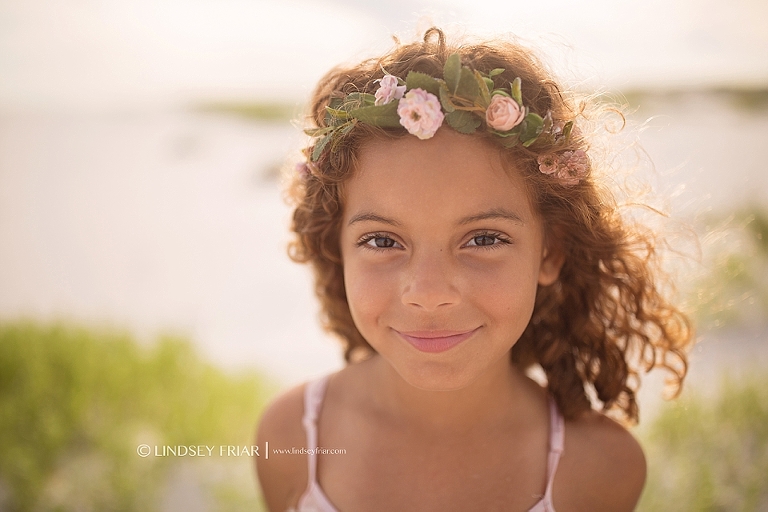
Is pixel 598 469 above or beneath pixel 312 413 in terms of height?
beneath

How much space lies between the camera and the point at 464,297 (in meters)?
1.62

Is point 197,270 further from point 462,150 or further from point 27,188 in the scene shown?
point 462,150

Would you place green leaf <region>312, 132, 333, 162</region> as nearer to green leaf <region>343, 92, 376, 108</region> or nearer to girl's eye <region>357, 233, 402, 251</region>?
green leaf <region>343, 92, 376, 108</region>

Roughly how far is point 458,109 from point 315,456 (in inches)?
44.0

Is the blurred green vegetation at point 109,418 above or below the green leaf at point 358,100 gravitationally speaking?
below

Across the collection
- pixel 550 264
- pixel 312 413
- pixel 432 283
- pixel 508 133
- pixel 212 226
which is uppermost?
pixel 212 226

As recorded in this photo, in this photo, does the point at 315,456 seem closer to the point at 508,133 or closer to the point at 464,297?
the point at 464,297

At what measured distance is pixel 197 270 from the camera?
12.2ft

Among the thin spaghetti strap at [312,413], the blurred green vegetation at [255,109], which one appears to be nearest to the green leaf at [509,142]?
the thin spaghetti strap at [312,413]

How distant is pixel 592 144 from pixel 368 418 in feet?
3.44

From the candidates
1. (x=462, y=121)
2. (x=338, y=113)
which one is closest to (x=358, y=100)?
(x=338, y=113)

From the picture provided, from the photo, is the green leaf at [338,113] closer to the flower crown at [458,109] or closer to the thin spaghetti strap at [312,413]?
the flower crown at [458,109]

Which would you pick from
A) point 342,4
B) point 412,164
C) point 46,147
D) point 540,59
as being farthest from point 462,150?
point 46,147

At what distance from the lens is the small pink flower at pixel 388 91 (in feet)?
5.33
